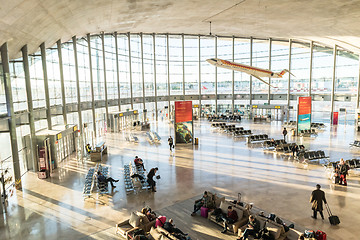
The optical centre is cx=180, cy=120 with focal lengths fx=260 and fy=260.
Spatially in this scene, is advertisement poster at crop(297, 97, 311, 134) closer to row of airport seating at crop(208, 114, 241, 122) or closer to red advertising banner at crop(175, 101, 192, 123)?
red advertising banner at crop(175, 101, 192, 123)

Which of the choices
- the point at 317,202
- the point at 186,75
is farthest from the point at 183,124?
the point at 186,75

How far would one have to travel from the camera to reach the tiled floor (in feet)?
26.6

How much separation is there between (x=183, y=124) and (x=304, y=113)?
34.3 feet

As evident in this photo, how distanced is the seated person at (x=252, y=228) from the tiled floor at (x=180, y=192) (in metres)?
1.77

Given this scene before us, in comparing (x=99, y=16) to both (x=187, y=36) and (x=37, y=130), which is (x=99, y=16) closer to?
(x=37, y=130)

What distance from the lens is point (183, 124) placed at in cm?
2041

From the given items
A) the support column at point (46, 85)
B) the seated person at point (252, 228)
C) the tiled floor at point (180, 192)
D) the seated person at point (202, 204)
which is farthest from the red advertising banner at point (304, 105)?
the support column at point (46, 85)

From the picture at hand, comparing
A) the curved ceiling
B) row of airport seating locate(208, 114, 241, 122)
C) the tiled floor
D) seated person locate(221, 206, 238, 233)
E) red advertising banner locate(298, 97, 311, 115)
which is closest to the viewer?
seated person locate(221, 206, 238, 233)

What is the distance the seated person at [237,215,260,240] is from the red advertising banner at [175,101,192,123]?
13.3 meters

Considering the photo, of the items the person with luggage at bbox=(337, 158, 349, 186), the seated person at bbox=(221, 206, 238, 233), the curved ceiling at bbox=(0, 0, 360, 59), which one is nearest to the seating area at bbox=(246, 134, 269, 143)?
the person with luggage at bbox=(337, 158, 349, 186)

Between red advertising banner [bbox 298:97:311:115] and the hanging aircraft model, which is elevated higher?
the hanging aircraft model

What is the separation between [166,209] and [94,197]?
3.24 metres

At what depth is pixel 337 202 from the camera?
9.51 meters

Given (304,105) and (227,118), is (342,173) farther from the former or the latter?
(227,118)
